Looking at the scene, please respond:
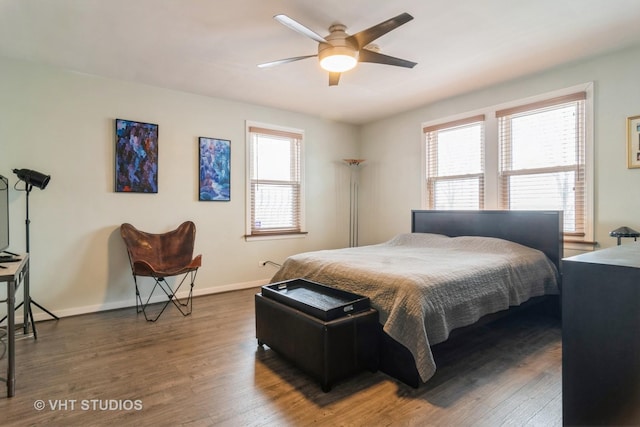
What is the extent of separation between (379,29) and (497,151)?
243cm

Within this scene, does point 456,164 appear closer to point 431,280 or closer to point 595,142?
point 595,142

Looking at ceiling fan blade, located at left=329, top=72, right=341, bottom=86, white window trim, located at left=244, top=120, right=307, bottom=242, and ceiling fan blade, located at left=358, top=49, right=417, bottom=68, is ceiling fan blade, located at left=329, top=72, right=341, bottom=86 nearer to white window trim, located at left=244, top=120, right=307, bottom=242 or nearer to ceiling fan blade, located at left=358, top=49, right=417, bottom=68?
ceiling fan blade, located at left=358, top=49, right=417, bottom=68

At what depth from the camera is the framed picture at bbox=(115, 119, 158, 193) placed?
141 inches

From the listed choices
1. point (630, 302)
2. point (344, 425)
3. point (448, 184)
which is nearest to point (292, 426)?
point (344, 425)

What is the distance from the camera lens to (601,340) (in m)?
1.01

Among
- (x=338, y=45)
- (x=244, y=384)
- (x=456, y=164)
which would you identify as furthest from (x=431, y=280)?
(x=456, y=164)

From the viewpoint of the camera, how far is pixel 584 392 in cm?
105

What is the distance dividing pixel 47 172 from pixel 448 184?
177 inches

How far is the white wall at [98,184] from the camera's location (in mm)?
3162

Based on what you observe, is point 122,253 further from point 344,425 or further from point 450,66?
point 450,66

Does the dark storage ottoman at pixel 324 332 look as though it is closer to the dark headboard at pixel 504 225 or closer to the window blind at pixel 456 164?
the dark headboard at pixel 504 225

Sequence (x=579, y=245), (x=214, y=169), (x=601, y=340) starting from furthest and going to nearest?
(x=214, y=169) → (x=579, y=245) → (x=601, y=340)

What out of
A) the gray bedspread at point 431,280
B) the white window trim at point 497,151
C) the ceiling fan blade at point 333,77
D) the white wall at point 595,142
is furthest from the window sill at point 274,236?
the ceiling fan blade at point 333,77

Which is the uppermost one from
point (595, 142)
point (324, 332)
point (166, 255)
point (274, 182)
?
point (595, 142)
